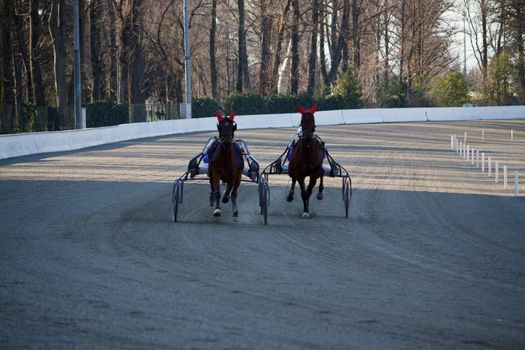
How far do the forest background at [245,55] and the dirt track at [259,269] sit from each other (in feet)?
103

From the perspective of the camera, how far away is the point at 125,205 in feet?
59.7

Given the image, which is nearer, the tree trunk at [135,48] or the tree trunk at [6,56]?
the tree trunk at [6,56]

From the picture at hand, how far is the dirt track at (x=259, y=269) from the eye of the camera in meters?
7.93

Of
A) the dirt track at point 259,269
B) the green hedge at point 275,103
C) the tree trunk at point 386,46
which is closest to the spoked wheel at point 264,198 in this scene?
the dirt track at point 259,269

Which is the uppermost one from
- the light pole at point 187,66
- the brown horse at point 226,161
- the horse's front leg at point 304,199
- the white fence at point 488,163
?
the light pole at point 187,66

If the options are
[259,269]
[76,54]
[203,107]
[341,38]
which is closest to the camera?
[259,269]

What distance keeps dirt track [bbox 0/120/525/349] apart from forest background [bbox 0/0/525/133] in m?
31.5

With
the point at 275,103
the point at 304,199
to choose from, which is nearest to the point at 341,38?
the point at 275,103

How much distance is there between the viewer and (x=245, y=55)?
76875 millimetres

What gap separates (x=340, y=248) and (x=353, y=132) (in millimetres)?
41208

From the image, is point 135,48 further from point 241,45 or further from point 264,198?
point 264,198

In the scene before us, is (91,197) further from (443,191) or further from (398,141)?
(398,141)

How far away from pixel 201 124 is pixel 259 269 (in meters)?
45.8

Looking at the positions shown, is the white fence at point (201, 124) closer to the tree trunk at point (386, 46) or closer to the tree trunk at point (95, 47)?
the tree trunk at point (95, 47)
